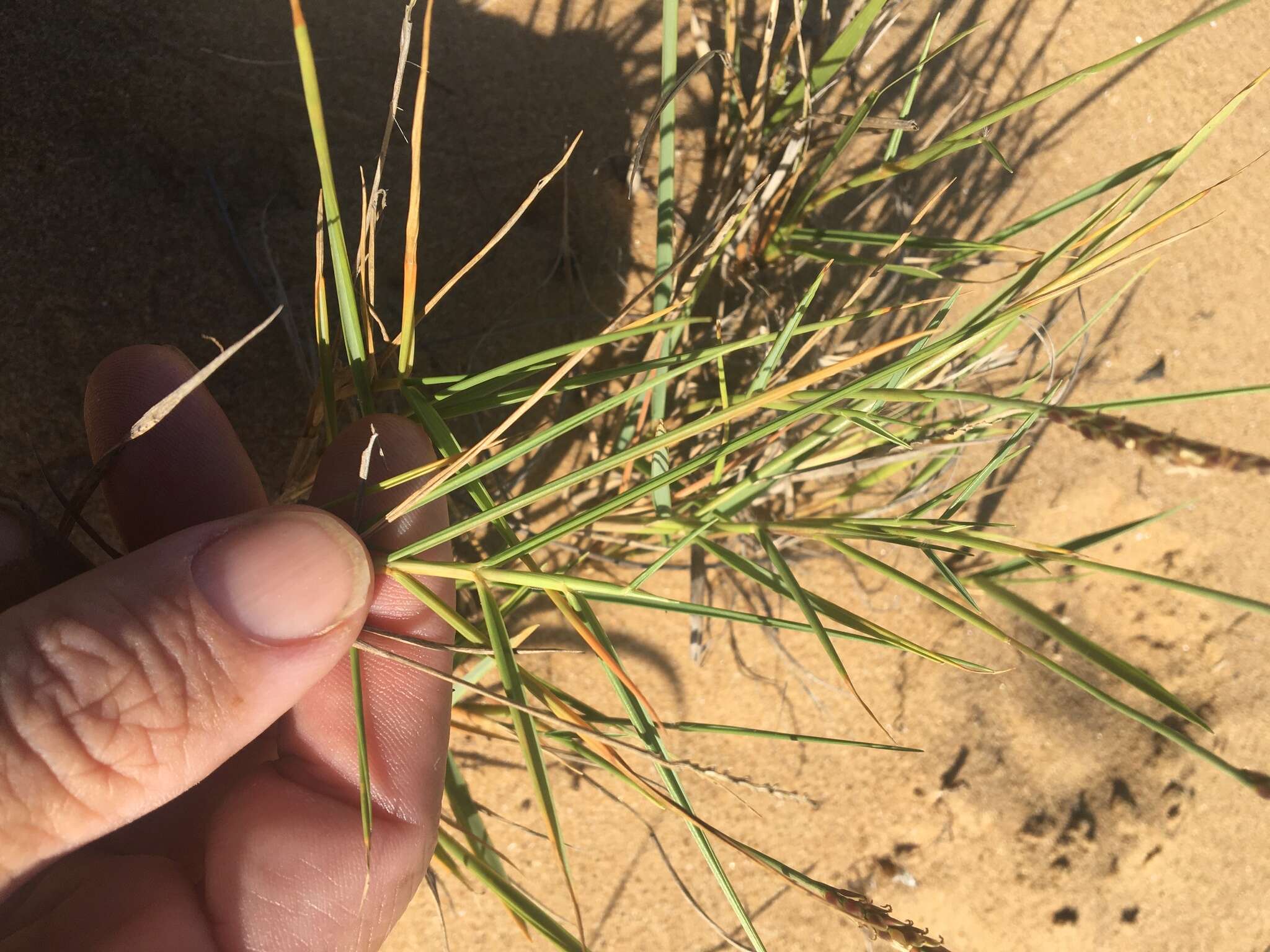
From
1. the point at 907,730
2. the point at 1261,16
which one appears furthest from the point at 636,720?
the point at 1261,16

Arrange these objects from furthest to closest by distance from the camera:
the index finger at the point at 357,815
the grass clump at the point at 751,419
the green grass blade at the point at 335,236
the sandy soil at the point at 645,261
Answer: the sandy soil at the point at 645,261 < the index finger at the point at 357,815 < the grass clump at the point at 751,419 < the green grass blade at the point at 335,236

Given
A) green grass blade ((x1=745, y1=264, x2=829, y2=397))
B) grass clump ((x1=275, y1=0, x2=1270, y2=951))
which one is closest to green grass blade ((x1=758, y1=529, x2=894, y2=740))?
grass clump ((x1=275, y1=0, x2=1270, y2=951))

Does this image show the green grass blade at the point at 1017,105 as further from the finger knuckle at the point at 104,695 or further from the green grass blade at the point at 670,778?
the finger knuckle at the point at 104,695

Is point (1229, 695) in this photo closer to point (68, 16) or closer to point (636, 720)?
point (636, 720)

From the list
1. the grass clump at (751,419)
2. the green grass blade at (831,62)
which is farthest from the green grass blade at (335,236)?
the green grass blade at (831,62)

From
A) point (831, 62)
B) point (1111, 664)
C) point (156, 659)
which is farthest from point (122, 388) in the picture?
point (1111, 664)

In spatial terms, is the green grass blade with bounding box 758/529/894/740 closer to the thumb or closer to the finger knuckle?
the thumb

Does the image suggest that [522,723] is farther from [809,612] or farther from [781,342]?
[781,342]
